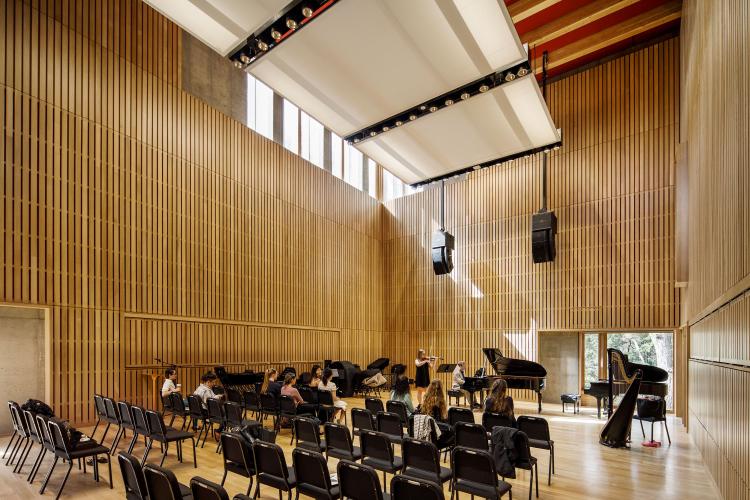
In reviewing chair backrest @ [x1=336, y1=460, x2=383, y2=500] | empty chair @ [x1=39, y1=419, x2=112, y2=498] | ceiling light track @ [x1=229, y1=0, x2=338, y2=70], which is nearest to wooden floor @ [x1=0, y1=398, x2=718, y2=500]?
empty chair @ [x1=39, y1=419, x2=112, y2=498]

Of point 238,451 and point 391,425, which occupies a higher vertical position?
point 238,451

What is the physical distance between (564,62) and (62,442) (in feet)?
44.6

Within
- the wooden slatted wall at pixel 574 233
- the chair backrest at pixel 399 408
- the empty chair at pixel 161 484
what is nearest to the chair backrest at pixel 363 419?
the chair backrest at pixel 399 408

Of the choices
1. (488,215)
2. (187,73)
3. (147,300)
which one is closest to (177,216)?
(147,300)

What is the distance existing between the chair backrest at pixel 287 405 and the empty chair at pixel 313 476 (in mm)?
3630

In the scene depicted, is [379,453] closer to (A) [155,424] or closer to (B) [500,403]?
(B) [500,403]

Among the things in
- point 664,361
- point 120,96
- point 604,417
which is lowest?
point 604,417

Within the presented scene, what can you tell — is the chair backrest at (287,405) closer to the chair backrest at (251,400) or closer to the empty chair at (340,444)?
the chair backrest at (251,400)

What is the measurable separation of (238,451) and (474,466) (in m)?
2.11

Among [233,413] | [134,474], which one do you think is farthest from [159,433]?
[134,474]

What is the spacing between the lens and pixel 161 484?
3146 mm

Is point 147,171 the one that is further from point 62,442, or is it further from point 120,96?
point 62,442

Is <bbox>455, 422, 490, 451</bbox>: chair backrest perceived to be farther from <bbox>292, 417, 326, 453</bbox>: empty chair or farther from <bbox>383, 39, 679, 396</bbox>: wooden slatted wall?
<bbox>383, 39, 679, 396</bbox>: wooden slatted wall

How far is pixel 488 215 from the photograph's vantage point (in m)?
15.1
